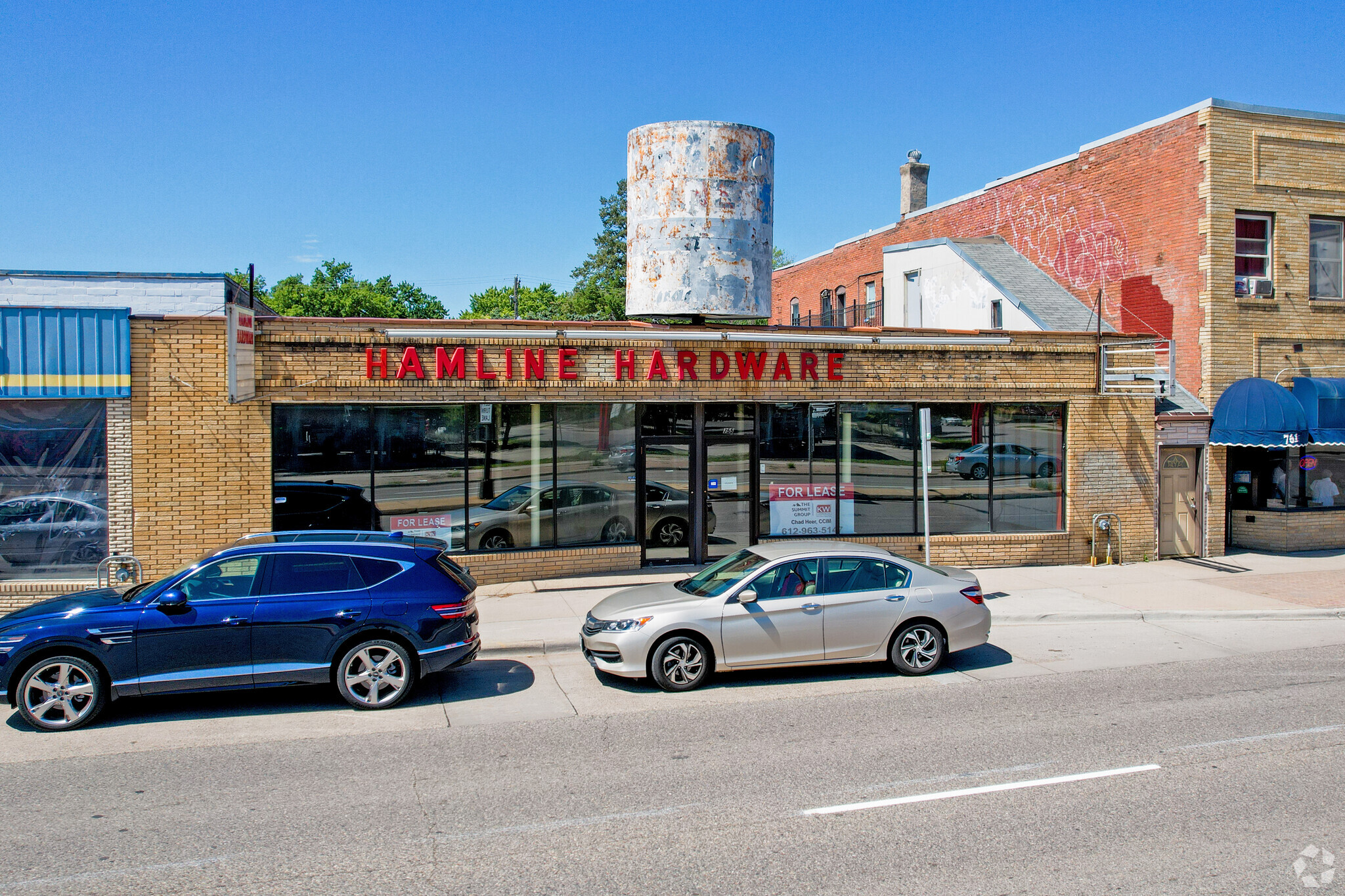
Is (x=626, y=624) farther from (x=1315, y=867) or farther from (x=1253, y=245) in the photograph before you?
(x=1253, y=245)

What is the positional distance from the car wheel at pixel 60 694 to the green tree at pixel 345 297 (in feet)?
200

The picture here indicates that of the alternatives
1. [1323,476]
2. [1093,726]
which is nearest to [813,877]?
[1093,726]

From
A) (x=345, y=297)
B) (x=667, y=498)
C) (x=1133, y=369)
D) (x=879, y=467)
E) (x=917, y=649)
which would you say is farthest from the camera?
(x=345, y=297)

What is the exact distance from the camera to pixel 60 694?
26.9 ft

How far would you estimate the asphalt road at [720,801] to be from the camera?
17.6ft

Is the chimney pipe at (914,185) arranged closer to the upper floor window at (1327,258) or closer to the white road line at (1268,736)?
the upper floor window at (1327,258)

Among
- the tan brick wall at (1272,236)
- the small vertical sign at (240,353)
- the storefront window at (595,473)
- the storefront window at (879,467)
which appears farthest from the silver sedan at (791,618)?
the tan brick wall at (1272,236)

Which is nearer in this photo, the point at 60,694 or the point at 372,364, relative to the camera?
the point at 60,694

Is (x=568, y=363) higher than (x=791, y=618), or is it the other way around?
(x=568, y=363)

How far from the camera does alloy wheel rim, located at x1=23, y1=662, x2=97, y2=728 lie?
26.8ft

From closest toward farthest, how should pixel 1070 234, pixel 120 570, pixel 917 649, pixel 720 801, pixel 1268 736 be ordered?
pixel 720 801
pixel 1268 736
pixel 917 649
pixel 120 570
pixel 1070 234

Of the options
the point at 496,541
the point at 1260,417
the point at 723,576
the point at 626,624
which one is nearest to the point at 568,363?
the point at 496,541

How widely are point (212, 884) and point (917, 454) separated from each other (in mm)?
13046

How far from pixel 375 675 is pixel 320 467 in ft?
18.4
